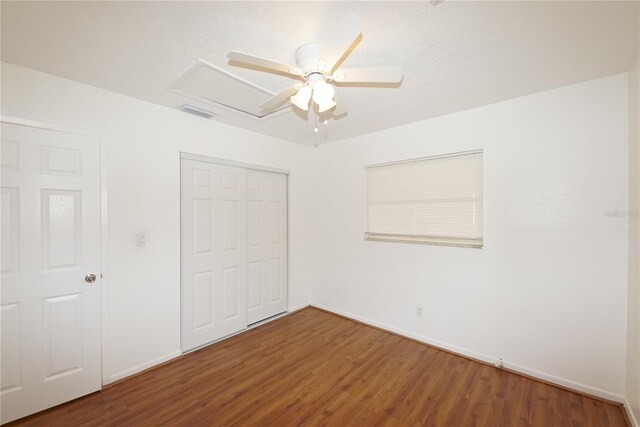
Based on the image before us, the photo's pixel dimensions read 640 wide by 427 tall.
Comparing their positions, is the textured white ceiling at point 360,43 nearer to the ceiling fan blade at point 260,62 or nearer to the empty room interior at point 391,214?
the empty room interior at point 391,214

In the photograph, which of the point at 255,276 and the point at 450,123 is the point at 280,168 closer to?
the point at 255,276

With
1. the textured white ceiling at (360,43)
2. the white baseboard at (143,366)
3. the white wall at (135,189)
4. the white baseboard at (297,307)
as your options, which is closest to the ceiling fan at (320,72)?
the textured white ceiling at (360,43)

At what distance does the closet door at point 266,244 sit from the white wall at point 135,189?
0.89 metres

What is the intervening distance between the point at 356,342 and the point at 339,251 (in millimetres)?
1283

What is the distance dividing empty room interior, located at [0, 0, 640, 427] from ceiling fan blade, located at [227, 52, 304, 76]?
0.01 m

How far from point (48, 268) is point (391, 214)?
3383 millimetres

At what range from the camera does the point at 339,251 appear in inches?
154

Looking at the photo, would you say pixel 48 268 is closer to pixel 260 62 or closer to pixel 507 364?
pixel 260 62

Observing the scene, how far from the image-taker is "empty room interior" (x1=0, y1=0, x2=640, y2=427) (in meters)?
1.60

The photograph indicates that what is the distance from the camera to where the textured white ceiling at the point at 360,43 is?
141cm

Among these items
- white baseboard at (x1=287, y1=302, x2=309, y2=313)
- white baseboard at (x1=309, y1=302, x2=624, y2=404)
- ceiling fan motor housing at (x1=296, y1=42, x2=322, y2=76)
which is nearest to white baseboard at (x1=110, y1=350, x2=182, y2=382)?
white baseboard at (x1=287, y1=302, x2=309, y2=313)

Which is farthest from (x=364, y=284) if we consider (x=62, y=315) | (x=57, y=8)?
(x=57, y=8)

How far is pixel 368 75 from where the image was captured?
154 cm

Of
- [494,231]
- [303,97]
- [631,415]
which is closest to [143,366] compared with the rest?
[303,97]
